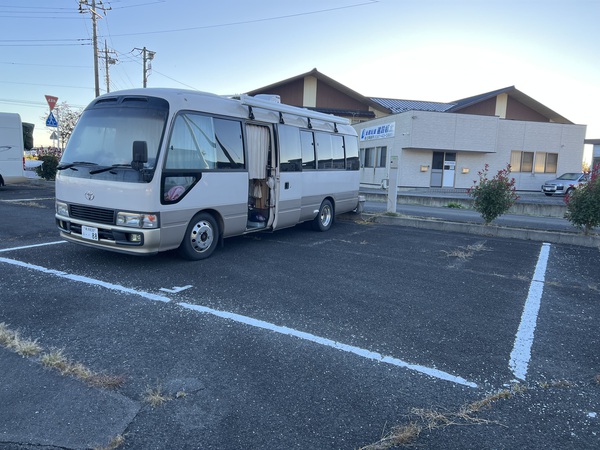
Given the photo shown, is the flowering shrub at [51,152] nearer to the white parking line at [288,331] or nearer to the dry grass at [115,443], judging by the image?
the white parking line at [288,331]

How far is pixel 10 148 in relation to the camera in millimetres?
15938

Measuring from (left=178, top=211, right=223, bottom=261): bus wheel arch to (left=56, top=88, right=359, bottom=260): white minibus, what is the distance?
0.05ft

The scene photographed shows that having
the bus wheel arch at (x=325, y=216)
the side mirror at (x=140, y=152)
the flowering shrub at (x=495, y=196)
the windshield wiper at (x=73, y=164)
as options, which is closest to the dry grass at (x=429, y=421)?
the side mirror at (x=140, y=152)

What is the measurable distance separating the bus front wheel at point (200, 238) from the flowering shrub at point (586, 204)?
8.07 metres

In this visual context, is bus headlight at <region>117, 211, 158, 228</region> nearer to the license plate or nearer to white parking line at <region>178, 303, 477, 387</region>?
the license plate

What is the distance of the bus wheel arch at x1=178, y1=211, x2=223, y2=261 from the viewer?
20.8 ft

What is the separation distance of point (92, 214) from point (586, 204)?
9.86 m

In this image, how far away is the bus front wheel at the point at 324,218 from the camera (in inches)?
390

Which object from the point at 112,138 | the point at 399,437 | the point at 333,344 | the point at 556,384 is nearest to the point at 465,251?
the point at 556,384

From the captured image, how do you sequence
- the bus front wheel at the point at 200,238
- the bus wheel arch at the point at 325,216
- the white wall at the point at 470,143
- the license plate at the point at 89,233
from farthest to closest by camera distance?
the white wall at the point at 470,143 < the bus wheel arch at the point at 325,216 < the bus front wheel at the point at 200,238 < the license plate at the point at 89,233

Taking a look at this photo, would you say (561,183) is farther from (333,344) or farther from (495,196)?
(333,344)

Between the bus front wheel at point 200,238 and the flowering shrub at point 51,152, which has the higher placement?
the flowering shrub at point 51,152

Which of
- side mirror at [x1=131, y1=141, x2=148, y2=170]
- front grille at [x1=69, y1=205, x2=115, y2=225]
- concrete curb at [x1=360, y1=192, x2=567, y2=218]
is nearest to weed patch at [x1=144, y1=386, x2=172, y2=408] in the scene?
side mirror at [x1=131, y1=141, x2=148, y2=170]

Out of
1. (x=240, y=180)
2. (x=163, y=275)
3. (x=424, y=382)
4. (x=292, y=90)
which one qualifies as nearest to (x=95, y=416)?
(x=424, y=382)
